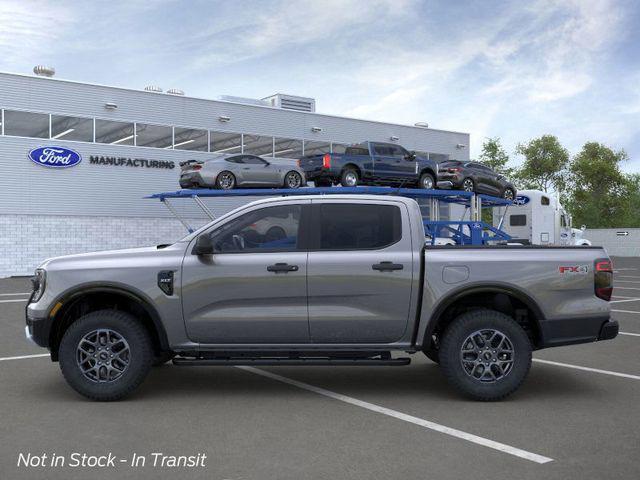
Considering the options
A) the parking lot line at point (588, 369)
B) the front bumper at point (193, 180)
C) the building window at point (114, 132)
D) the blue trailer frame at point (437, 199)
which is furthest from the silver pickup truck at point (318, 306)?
the building window at point (114, 132)

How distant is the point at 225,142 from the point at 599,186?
170 ft

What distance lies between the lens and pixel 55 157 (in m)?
27.3

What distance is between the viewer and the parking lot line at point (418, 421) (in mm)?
4598

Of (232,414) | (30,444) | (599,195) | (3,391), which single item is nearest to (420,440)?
(232,414)

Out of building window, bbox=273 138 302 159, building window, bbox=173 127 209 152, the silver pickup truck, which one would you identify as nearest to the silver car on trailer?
building window, bbox=173 127 209 152

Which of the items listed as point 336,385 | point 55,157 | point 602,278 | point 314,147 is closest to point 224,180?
point 55,157

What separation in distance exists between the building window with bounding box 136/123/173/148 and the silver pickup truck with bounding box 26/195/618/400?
24.0m

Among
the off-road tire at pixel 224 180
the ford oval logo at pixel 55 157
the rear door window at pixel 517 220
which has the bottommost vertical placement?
the rear door window at pixel 517 220

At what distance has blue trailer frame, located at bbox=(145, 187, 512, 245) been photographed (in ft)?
62.8

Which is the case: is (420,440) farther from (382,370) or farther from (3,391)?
(3,391)

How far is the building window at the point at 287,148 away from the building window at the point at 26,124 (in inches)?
411

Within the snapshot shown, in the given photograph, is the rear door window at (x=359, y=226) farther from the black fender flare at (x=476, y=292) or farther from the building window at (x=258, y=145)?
the building window at (x=258, y=145)

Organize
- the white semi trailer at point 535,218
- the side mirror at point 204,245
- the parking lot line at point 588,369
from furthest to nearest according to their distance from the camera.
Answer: the white semi trailer at point 535,218 < the parking lot line at point 588,369 < the side mirror at point 204,245

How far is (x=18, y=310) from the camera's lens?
14375mm
